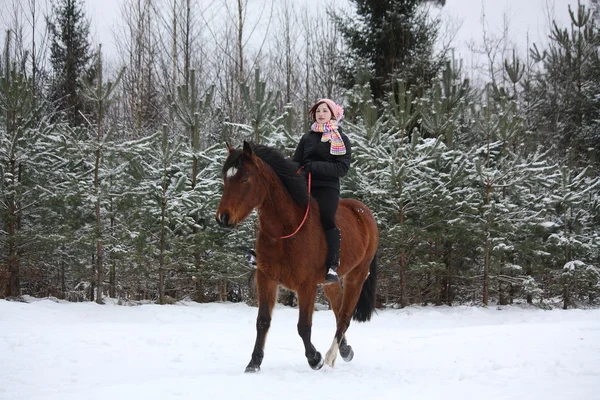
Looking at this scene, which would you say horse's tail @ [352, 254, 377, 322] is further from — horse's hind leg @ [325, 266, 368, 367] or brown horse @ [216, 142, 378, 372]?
brown horse @ [216, 142, 378, 372]

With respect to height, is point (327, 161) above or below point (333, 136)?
below

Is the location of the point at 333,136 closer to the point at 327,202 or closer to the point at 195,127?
the point at 327,202

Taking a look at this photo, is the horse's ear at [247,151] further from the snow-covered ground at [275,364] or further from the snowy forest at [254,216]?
the snowy forest at [254,216]

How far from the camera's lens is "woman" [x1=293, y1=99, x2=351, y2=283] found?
5.21 m

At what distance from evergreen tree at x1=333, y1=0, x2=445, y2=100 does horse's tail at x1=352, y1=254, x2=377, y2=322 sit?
12.5 metres

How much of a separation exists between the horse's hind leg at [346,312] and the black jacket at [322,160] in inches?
51.0

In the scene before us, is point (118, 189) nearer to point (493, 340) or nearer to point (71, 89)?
point (493, 340)

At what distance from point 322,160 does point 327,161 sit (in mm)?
86

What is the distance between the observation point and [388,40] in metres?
18.3

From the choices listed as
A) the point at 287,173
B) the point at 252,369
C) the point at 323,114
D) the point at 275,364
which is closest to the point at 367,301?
the point at 275,364

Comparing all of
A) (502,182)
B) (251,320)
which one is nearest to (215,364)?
(251,320)

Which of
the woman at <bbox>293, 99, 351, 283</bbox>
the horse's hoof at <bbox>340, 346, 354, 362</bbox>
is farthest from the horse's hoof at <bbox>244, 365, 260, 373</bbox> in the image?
the horse's hoof at <bbox>340, 346, 354, 362</bbox>

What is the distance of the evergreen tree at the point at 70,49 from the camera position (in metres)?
22.6

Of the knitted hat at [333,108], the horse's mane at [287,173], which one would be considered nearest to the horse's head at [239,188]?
the horse's mane at [287,173]
